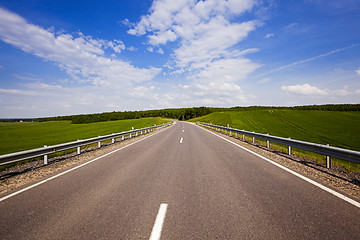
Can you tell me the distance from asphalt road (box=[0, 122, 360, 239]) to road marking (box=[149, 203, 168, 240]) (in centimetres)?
6

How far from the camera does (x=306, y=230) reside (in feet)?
8.14

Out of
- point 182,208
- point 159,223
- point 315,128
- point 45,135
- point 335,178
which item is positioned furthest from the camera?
point 315,128

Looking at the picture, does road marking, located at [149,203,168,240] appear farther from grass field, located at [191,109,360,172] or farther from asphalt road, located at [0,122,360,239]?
grass field, located at [191,109,360,172]

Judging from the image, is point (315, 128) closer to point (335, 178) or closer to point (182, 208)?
point (335, 178)

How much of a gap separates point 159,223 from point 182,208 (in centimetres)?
60

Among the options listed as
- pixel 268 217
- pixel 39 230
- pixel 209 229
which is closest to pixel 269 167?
pixel 268 217

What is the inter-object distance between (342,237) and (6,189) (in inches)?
274

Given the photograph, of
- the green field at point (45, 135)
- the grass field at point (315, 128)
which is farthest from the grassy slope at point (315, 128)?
the green field at point (45, 135)

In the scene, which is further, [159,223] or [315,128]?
[315,128]

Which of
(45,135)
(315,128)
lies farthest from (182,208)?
(315,128)

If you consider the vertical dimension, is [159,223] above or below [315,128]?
above

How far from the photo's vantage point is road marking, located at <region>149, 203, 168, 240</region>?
92.2 inches

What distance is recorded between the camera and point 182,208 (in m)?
3.12

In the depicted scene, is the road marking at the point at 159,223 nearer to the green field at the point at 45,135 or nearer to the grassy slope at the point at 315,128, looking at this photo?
the green field at the point at 45,135
